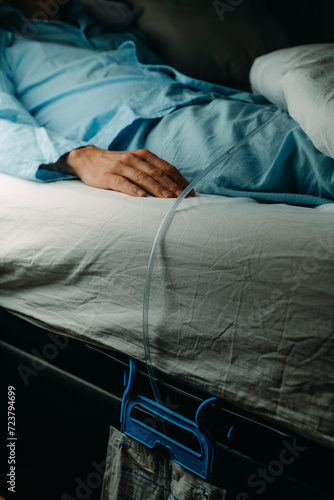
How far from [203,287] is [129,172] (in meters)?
0.26

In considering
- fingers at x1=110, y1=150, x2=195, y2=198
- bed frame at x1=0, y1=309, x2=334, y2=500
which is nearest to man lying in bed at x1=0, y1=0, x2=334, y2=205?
fingers at x1=110, y1=150, x2=195, y2=198

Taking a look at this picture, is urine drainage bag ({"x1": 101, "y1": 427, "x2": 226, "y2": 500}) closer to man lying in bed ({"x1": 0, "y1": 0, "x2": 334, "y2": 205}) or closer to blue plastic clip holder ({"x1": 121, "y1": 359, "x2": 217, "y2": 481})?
blue plastic clip holder ({"x1": 121, "y1": 359, "x2": 217, "y2": 481})

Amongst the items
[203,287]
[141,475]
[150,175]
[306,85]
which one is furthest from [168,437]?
[306,85]

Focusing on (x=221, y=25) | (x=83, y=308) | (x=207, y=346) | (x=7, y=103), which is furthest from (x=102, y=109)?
(x=221, y=25)

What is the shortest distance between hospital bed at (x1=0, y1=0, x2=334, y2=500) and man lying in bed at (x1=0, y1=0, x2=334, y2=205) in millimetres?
56

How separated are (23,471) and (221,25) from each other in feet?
4.50

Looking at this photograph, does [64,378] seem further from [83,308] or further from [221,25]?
[221,25]

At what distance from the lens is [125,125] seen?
856 mm

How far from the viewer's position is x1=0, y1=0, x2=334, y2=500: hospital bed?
1.52ft

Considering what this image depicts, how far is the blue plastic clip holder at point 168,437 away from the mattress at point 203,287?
6cm

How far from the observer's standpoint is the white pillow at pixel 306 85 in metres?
0.60

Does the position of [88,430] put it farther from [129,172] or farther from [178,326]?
[129,172]

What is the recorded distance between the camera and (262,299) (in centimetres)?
48

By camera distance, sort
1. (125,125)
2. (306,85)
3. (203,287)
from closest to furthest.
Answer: (203,287) → (306,85) → (125,125)
